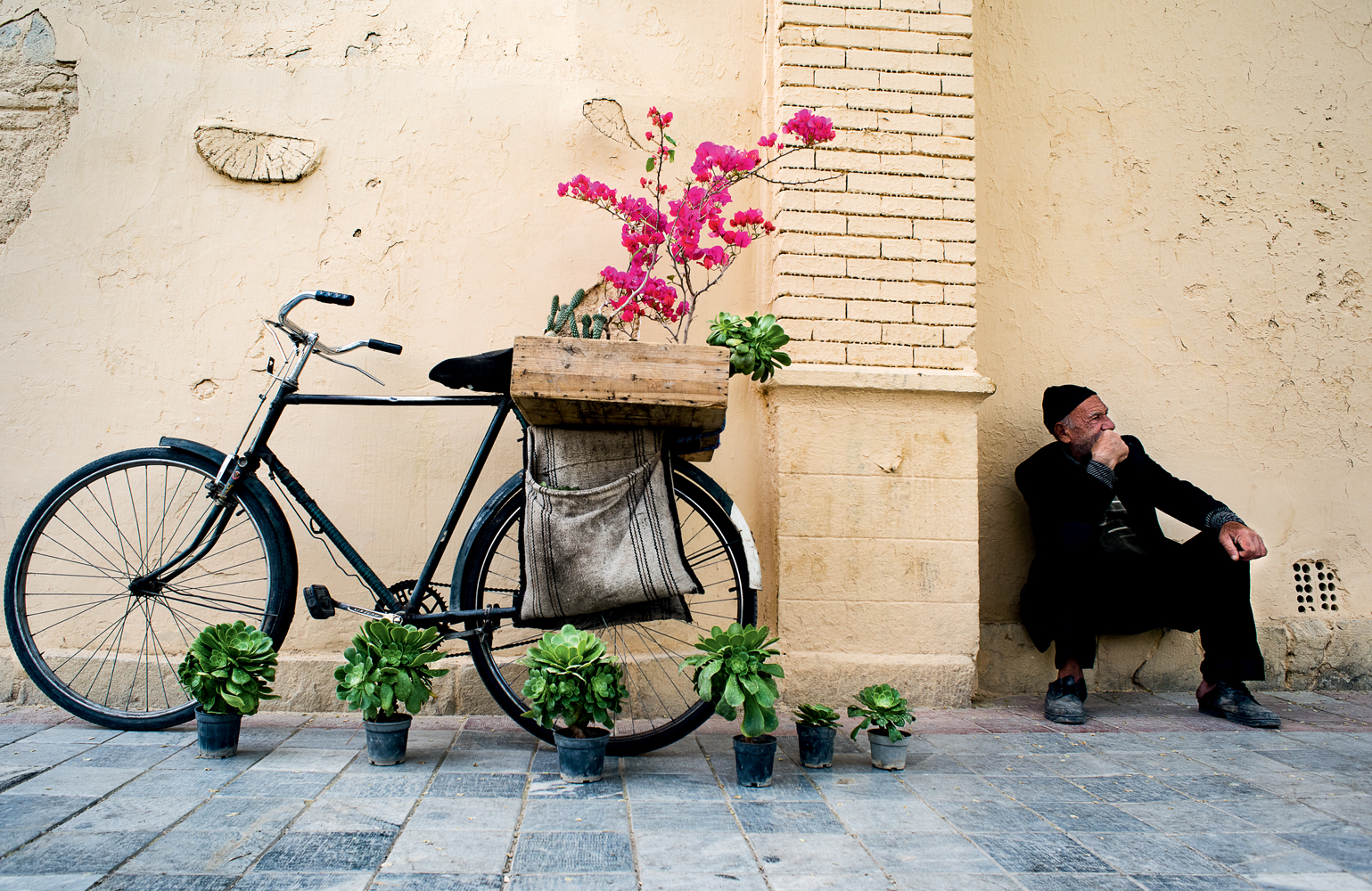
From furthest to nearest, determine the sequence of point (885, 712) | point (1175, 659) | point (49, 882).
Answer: point (1175, 659)
point (885, 712)
point (49, 882)

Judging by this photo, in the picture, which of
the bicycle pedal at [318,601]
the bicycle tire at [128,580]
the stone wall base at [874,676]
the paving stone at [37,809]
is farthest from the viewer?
the stone wall base at [874,676]

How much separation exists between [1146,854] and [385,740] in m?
2.05

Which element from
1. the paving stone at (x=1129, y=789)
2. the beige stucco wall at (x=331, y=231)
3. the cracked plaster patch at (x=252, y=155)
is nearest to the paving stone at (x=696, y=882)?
the paving stone at (x=1129, y=789)

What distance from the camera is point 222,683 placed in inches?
99.3

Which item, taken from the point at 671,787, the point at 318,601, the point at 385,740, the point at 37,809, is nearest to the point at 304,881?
the point at 385,740

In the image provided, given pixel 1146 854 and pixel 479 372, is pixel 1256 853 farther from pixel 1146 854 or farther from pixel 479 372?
pixel 479 372

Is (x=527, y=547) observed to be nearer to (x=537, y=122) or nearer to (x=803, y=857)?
(x=803, y=857)

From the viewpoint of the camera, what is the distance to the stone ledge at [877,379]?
10.7ft

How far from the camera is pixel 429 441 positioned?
11.0 feet

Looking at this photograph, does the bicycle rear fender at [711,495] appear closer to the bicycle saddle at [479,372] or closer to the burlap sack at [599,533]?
the burlap sack at [599,533]

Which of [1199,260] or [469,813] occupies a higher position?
[1199,260]

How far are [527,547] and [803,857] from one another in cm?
120

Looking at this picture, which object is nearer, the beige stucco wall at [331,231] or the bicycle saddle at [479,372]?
the bicycle saddle at [479,372]

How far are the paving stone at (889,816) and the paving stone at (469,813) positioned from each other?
0.67m
